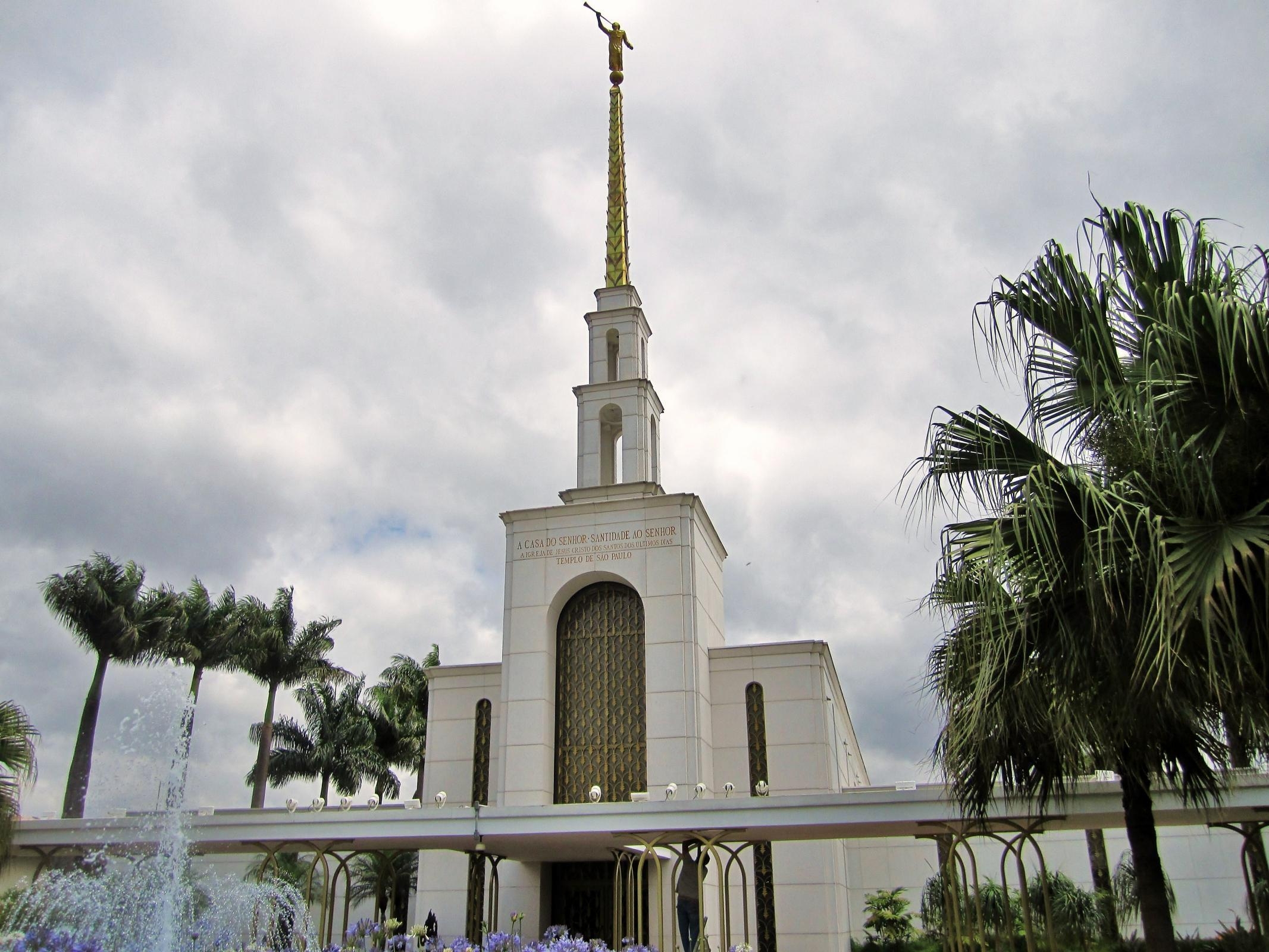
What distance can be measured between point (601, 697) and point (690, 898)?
939cm

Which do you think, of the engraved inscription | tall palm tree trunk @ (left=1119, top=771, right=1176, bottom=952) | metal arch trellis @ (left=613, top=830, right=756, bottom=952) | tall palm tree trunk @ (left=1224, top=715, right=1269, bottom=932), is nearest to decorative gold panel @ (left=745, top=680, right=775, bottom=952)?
metal arch trellis @ (left=613, top=830, right=756, bottom=952)

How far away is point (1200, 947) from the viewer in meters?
20.9

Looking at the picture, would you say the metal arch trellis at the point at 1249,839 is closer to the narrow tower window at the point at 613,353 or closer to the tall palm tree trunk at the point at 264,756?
the narrow tower window at the point at 613,353

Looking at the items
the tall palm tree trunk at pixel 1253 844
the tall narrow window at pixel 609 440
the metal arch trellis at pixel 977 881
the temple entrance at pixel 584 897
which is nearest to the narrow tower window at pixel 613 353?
the tall narrow window at pixel 609 440

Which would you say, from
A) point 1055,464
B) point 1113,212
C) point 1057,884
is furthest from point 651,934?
point 1113,212

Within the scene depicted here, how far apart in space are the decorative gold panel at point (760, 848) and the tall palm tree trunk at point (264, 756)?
18672 millimetres

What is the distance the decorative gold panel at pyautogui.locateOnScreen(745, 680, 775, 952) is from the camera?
23594 millimetres

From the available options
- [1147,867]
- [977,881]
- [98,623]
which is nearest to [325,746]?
[98,623]

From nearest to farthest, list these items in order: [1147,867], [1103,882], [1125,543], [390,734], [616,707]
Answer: [1125,543] < [1147,867] < [616,707] < [1103,882] < [390,734]

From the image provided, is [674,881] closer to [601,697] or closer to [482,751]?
[601,697]

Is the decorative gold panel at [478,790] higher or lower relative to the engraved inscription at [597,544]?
lower

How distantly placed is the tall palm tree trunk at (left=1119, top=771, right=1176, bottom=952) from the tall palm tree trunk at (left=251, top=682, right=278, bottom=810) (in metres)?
30.9

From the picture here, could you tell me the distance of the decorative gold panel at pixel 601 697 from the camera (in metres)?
24.6

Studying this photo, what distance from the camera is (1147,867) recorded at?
10391mm
